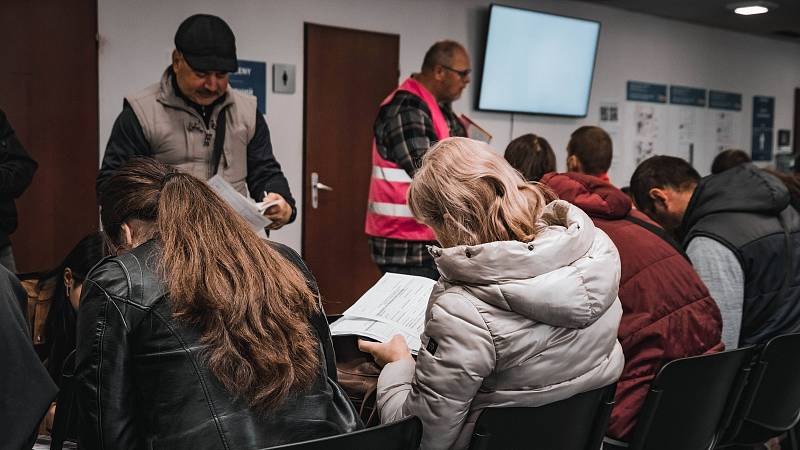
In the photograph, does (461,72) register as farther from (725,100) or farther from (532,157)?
(725,100)

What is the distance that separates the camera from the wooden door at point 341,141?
16.0 ft

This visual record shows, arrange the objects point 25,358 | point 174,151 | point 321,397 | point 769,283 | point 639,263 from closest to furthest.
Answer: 1. point 25,358
2. point 321,397
3. point 639,263
4. point 769,283
5. point 174,151

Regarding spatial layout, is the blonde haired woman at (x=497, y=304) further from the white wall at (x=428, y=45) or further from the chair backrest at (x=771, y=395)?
the white wall at (x=428, y=45)

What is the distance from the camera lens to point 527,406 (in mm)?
1486

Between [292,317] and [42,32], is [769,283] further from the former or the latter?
[42,32]

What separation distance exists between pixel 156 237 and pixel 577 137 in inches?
94.9

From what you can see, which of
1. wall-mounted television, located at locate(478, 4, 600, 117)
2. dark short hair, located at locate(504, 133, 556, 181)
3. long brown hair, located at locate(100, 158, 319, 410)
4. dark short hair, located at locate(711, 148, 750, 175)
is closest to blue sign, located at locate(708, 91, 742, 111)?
wall-mounted television, located at locate(478, 4, 600, 117)

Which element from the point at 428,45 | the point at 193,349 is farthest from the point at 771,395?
the point at 428,45

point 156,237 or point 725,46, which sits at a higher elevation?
Answer: point 725,46

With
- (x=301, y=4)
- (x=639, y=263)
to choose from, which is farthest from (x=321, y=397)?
(x=301, y=4)

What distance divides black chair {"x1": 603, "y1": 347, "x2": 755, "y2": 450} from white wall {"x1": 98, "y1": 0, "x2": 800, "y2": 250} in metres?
3.19

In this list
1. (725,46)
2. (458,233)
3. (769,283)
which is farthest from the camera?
(725,46)

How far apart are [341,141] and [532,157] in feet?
5.61

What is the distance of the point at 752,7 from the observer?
6.63 m
